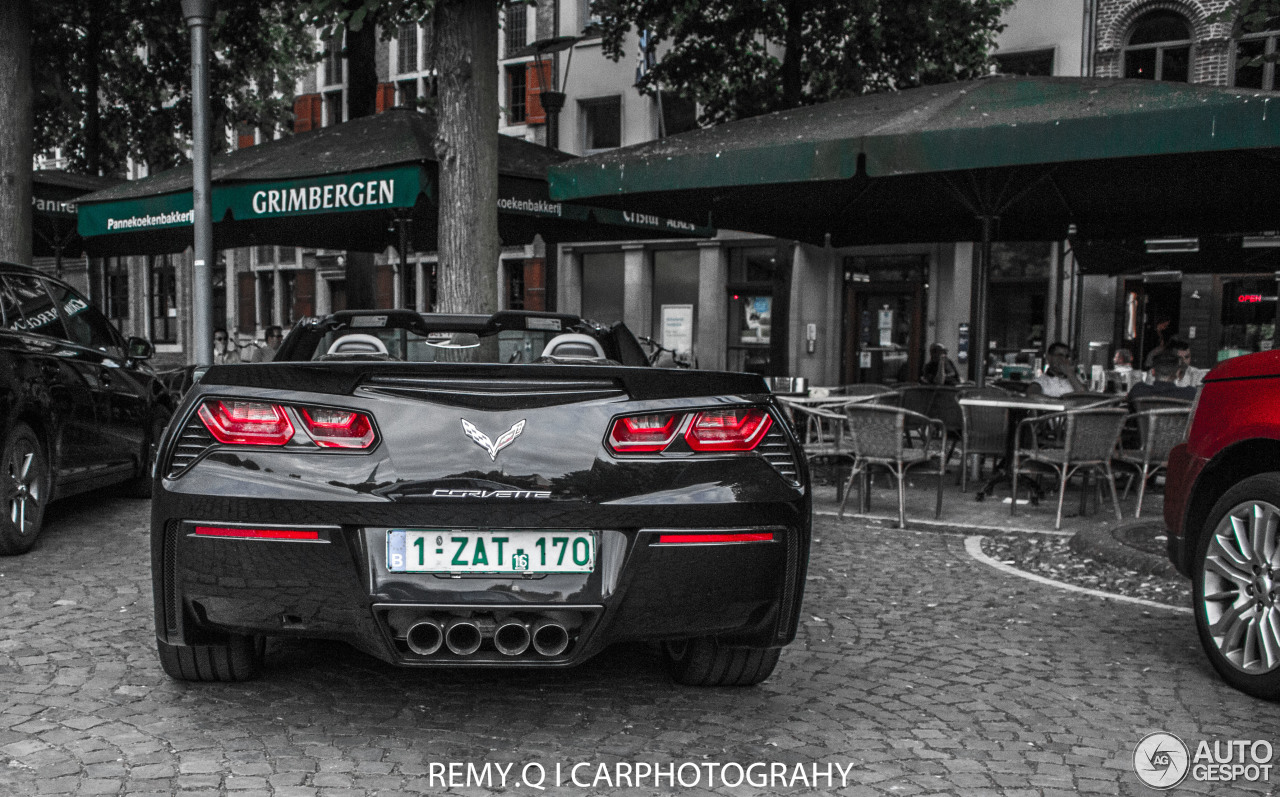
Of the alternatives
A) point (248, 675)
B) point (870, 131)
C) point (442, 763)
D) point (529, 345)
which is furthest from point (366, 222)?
point (442, 763)

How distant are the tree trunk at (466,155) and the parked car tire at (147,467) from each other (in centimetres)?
235

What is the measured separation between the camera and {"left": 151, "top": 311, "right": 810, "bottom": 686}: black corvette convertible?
3.40 m

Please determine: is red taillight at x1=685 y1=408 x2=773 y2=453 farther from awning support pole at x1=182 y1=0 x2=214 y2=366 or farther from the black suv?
awning support pole at x1=182 y1=0 x2=214 y2=366

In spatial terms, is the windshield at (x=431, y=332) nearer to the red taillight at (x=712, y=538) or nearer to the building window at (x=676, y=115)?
the red taillight at (x=712, y=538)

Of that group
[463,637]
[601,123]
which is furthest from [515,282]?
[463,637]

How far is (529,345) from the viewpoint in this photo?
6.45 meters

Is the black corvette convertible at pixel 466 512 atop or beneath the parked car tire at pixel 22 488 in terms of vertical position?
atop

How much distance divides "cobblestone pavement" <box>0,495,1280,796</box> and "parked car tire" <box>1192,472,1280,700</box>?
121mm

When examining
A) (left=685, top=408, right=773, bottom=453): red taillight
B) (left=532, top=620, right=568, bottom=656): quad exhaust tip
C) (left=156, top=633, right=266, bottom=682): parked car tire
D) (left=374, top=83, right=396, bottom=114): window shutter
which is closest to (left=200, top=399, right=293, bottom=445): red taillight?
(left=156, top=633, right=266, bottom=682): parked car tire

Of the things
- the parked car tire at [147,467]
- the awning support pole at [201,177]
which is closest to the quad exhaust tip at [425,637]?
the parked car tire at [147,467]

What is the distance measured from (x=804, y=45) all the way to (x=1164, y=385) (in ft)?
28.8

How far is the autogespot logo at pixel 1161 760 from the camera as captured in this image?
345cm

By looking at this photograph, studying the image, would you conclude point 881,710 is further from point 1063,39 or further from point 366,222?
point 1063,39

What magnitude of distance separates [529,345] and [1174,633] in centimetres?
342
